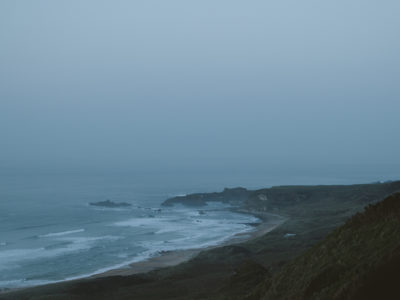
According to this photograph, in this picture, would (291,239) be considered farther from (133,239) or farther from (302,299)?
(302,299)

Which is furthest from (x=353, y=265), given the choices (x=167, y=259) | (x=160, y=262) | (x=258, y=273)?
(x=167, y=259)

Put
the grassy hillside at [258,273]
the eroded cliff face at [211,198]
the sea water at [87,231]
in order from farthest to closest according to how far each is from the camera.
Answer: the eroded cliff face at [211,198]
the sea water at [87,231]
the grassy hillside at [258,273]

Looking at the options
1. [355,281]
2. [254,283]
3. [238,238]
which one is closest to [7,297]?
[254,283]

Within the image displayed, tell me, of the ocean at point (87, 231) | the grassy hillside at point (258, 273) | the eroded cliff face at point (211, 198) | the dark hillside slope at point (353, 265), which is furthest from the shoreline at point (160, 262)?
the eroded cliff face at point (211, 198)

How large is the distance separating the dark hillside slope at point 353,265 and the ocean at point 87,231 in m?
37.4

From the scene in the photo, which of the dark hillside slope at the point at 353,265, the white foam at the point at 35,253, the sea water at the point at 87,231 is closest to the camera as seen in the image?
the dark hillside slope at the point at 353,265

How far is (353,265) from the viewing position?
13.9 metres

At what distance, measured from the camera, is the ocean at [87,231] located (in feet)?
180

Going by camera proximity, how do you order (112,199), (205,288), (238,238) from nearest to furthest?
(205,288) < (238,238) < (112,199)

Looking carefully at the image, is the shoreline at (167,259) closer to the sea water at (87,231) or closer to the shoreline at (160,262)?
the shoreline at (160,262)

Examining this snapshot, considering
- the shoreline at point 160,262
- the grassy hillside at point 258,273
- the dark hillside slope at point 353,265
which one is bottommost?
the shoreline at point 160,262

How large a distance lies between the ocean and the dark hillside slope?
37.4 m

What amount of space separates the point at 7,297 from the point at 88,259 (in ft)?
67.2

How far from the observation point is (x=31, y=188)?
163 m
